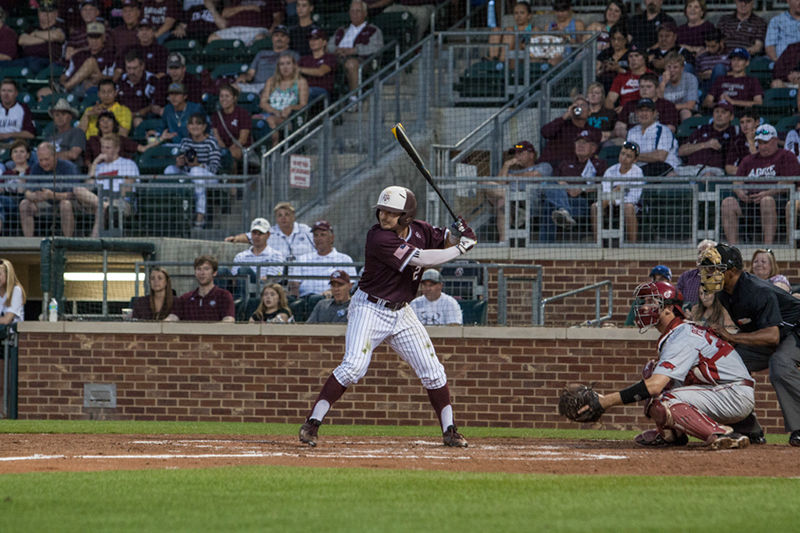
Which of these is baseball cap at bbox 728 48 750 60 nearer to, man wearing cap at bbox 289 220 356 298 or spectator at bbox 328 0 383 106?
spectator at bbox 328 0 383 106

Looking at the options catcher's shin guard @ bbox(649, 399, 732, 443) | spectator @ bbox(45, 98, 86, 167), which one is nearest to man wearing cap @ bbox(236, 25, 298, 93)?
spectator @ bbox(45, 98, 86, 167)

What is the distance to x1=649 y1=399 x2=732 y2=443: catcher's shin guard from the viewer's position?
860 cm

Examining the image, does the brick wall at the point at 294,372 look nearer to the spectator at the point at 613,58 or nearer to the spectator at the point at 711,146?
the spectator at the point at 711,146

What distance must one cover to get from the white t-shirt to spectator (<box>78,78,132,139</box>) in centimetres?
496

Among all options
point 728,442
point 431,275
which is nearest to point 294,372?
point 431,275

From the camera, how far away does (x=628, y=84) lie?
16234 mm

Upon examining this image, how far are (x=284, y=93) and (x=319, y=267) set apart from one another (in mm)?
4919

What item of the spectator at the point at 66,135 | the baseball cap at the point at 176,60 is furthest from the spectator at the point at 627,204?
the spectator at the point at 66,135

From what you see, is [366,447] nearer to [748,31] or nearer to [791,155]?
[791,155]

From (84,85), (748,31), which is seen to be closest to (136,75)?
(84,85)

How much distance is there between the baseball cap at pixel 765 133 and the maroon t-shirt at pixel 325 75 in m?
6.48

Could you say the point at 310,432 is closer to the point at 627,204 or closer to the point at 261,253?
the point at 261,253

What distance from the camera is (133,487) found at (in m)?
6.49

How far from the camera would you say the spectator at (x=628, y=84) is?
16156 mm
